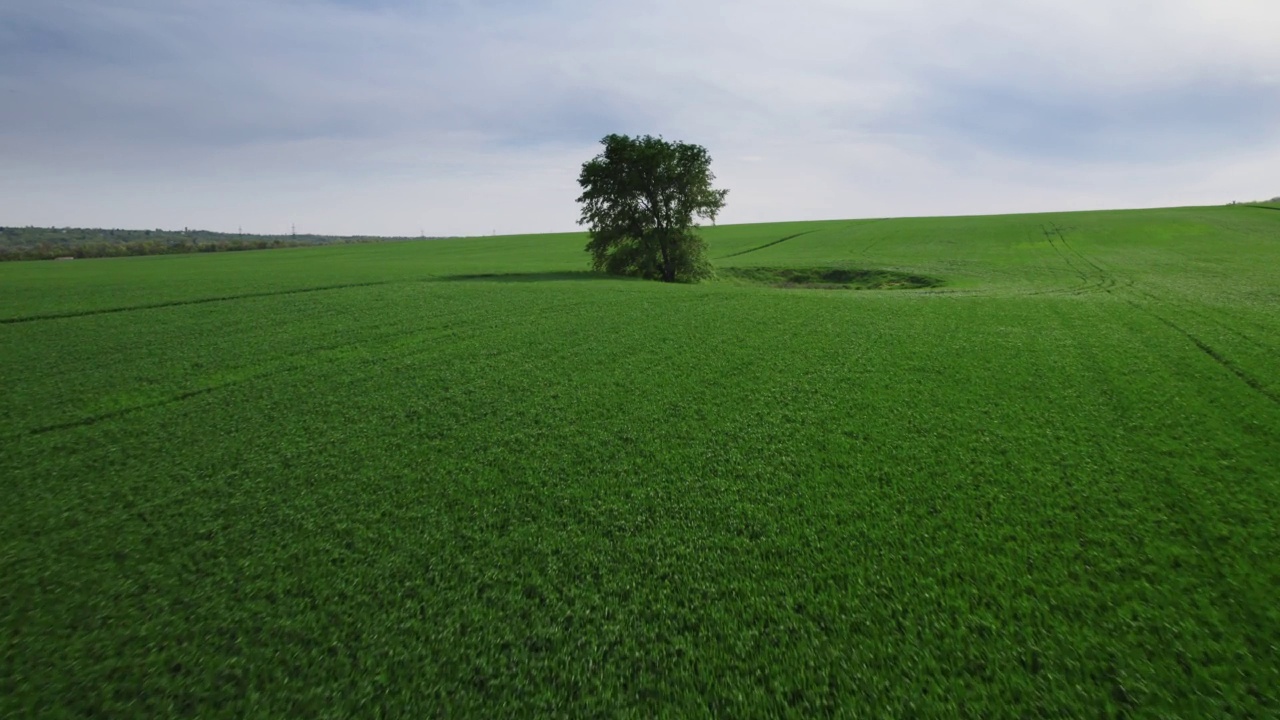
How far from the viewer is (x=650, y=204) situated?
28.5 metres

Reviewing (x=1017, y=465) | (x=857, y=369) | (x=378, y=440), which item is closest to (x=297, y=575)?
(x=378, y=440)

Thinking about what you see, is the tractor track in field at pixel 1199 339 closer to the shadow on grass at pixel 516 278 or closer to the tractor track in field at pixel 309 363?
the tractor track in field at pixel 309 363

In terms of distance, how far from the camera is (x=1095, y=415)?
6348 millimetres

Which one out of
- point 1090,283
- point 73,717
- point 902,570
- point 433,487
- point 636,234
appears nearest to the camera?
point 73,717

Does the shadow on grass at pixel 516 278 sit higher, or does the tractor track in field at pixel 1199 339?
the shadow on grass at pixel 516 278

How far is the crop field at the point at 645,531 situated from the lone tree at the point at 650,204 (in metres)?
20.2

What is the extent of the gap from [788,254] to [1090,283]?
2449 cm

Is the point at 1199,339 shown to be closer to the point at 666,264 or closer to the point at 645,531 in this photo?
the point at 645,531

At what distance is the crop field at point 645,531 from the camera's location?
2.94m

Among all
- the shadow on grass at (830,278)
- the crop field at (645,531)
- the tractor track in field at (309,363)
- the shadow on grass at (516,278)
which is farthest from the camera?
the shadow on grass at (830,278)

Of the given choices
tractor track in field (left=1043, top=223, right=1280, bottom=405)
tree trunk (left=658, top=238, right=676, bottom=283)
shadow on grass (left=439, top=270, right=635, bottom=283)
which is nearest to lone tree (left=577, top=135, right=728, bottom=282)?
tree trunk (left=658, top=238, right=676, bottom=283)

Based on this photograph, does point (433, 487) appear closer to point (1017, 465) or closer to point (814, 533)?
point (814, 533)

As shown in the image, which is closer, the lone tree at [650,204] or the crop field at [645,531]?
the crop field at [645,531]

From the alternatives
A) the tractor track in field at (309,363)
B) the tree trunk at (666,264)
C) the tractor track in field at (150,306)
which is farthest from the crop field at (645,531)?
the tree trunk at (666,264)
